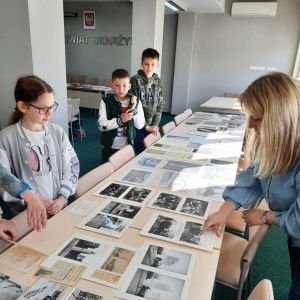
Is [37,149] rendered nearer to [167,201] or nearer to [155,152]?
[167,201]

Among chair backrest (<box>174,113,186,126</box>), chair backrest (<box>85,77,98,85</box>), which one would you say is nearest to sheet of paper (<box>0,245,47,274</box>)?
chair backrest (<box>174,113,186,126</box>)

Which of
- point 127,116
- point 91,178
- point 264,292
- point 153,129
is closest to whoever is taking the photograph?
point 264,292

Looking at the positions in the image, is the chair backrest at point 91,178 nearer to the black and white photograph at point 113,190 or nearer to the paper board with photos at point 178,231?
the black and white photograph at point 113,190

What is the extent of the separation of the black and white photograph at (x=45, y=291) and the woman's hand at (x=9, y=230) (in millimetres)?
325

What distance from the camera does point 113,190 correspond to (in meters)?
1.54

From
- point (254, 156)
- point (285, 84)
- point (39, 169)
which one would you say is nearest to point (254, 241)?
point (254, 156)

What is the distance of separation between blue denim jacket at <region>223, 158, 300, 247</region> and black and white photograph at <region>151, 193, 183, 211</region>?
275mm

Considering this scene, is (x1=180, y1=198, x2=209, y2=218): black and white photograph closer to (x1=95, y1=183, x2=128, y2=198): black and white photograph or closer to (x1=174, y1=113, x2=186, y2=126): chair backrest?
(x1=95, y1=183, x2=128, y2=198): black and white photograph

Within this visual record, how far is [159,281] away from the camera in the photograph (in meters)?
0.90

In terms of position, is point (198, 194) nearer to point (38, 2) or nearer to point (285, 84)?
point (285, 84)

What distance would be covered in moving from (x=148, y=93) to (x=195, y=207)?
5.83 feet

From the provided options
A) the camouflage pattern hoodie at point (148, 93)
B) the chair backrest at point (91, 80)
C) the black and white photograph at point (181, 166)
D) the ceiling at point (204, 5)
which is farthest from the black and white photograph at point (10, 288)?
the chair backrest at point (91, 80)

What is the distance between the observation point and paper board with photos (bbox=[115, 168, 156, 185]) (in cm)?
168

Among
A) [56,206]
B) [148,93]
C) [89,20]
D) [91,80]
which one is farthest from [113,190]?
[89,20]
